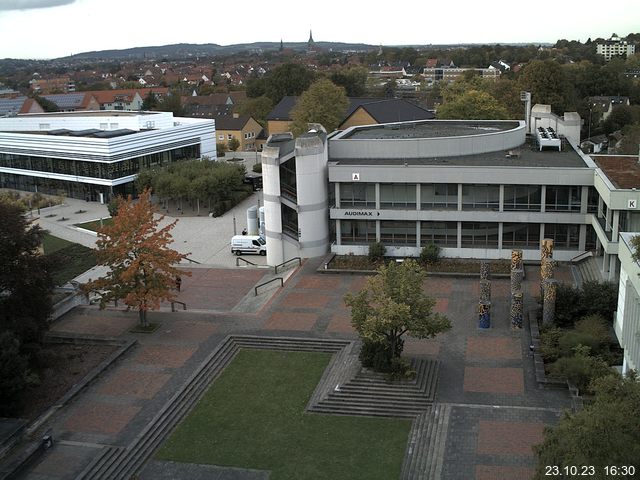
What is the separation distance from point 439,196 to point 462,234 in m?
2.55

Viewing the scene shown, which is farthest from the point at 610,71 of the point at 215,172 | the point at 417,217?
the point at 417,217

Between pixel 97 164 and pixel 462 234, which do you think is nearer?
pixel 462 234

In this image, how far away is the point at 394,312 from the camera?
25000 mm

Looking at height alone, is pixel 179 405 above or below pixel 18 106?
below

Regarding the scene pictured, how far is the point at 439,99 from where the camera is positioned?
133750 mm

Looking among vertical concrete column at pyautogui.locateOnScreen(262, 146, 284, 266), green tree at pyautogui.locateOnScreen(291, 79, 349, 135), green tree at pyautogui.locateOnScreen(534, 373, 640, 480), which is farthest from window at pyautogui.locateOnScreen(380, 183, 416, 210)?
green tree at pyautogui.locateOnScreen(291, 79, 349, 135)

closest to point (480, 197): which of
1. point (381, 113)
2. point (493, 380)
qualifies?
point (493, 380)

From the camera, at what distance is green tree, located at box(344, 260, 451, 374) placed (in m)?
25.3

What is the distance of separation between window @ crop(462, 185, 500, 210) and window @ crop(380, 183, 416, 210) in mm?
2926

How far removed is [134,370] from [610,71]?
11318cm

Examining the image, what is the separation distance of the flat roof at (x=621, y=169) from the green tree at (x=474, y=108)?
2399 cm

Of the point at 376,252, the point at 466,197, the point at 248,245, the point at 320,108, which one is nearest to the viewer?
the point at 466,197

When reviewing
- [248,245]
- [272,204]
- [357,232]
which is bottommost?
[248,245]

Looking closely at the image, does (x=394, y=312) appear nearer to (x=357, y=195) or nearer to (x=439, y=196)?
(x=439, y=196)
